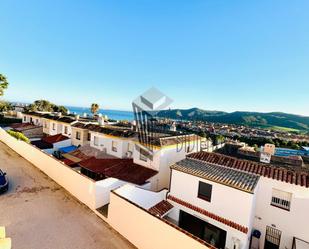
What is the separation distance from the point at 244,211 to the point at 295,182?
3580 mm

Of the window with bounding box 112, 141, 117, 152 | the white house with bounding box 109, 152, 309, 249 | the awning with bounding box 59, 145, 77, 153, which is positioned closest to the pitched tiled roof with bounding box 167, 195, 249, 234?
the white house with bounding box 109, 152, 309, 249

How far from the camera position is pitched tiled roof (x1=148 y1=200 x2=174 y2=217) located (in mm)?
11036

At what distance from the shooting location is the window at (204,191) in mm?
10784

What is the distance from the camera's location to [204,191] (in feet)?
36.1

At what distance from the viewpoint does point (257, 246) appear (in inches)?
434

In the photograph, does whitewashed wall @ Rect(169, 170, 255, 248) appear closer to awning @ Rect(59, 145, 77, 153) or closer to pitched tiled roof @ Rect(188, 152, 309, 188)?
pitched tiled roof @ Rect(188, 152, 309, 188)

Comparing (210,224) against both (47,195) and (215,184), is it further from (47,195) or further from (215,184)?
(47,195)

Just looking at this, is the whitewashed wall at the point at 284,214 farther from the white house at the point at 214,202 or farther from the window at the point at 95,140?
the window at the point at 95,140

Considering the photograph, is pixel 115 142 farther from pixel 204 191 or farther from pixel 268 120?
pixel 268 120

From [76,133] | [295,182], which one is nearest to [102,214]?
[295,182]

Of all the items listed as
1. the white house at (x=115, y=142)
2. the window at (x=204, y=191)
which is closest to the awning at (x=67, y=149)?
the white house at (x=115, y=142)

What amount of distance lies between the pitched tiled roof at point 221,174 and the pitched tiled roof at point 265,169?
67cm

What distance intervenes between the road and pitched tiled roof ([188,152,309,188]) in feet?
26.5
